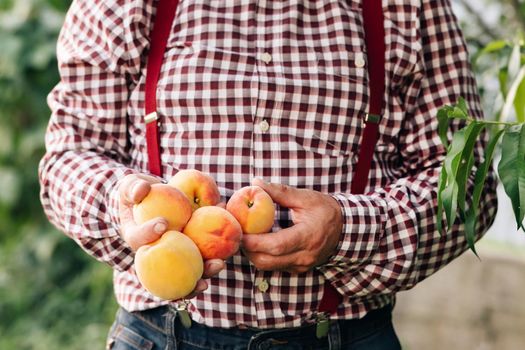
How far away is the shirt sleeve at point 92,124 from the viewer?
1.40 m

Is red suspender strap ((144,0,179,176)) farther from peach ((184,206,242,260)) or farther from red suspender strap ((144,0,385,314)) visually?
peach ((184,206,242,260))

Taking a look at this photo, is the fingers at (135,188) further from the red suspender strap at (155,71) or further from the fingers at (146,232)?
the red suspender strap at (155,71)

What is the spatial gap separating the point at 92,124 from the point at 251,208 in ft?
1.53

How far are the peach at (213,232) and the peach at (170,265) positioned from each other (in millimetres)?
15

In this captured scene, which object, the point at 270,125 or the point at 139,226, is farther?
the point at 270,125

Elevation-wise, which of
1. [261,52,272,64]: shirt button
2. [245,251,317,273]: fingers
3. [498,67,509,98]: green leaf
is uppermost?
[261,52,272,64]: shirt button

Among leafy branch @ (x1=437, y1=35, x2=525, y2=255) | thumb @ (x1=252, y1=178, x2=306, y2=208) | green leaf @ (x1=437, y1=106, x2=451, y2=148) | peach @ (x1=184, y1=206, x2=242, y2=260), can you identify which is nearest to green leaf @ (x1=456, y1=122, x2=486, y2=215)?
leafy branch @ (x1=437, y1=35, x2=525, y2=255)

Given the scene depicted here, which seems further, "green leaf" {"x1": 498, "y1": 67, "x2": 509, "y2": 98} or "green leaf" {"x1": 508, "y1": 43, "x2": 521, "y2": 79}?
"green leaf" {"x1": 498, "y1": 67, "x2": 509, "y2": 98}

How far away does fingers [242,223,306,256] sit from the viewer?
1.20 meters

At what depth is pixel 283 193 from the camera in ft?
4.08

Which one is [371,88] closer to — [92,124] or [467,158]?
[467,158]

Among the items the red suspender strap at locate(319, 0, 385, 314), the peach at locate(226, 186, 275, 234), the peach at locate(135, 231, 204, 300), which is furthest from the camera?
the red suspender strap at locate(319, 0, 385, 314)

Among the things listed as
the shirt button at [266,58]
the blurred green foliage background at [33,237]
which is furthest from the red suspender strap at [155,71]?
the blurred green foliage background at [33,237]

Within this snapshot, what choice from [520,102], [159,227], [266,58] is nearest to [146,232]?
[159,227]
